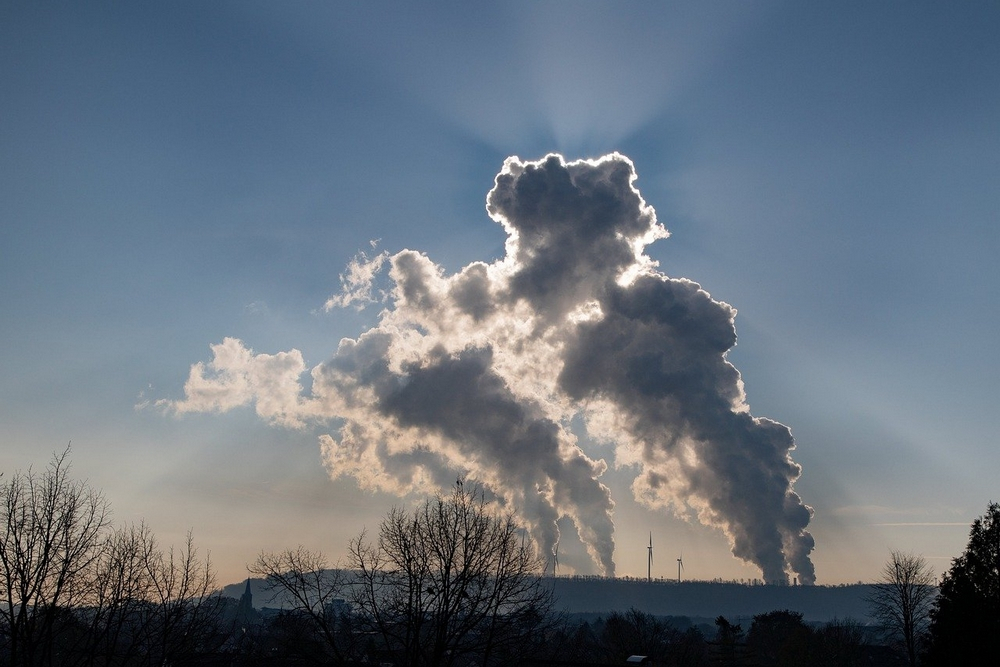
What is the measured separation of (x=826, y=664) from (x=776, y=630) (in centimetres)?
4330

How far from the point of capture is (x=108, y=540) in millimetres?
25922

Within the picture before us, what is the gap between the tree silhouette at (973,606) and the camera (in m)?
34.7

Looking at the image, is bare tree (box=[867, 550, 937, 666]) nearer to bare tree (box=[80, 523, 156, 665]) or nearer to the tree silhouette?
the tree silhouette

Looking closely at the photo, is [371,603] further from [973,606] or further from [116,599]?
[973,606]

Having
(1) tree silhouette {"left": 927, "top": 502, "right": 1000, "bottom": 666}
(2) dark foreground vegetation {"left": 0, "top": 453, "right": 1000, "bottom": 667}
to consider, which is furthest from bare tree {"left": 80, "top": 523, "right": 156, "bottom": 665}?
(1) tree silhouette {"left": 927, "top": 502, "right": 1000, "bottom": 666}

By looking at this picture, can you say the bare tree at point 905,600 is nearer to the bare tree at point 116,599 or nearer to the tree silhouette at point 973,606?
the tree silhouette at point 973,606

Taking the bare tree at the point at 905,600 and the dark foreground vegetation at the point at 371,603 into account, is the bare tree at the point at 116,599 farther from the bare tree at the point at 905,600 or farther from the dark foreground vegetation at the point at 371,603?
the bare tree at the point at 905,600

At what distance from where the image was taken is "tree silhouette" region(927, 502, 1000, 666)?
34.7 meters

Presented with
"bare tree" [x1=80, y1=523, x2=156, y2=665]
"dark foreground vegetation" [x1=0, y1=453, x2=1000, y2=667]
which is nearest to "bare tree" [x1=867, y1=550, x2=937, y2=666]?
"dark foreground vegetation" [x1=0, y1=453, x2=1000, y2=667]

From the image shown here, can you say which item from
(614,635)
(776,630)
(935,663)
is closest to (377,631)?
(935,663)

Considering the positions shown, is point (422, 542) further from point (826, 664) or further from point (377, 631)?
point (826, 664)

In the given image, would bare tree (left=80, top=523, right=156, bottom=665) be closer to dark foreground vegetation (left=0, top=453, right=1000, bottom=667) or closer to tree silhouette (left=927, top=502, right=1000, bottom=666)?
dark foreground vegetation (left=0, top=453, right=1000, bottom=667)

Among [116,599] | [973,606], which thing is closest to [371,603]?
[116,599]

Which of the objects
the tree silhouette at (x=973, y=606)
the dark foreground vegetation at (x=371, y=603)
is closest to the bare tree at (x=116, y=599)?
the dark foreground vegetation at (x=371, y=603)
